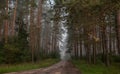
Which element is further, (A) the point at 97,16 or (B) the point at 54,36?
(B) the point at 54,36

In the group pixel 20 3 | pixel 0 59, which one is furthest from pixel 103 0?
pixel 20 3

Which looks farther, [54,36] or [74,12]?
[54,36]

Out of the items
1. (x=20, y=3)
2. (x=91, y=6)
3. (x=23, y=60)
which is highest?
(x=20, y=3)

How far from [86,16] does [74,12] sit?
4.06ft

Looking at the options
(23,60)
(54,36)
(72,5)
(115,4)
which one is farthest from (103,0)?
(54,36)

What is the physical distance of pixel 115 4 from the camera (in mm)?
8023

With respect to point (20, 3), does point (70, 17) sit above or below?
below

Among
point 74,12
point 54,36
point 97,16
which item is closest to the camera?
point 97,16

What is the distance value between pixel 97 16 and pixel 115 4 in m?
1.19

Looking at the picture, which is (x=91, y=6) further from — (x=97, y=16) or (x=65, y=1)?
(x=65, y=1)

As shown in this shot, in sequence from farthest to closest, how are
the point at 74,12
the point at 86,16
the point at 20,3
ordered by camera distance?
the point at 20,3 < the point at 86,16 < the point at 74,12

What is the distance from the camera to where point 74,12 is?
9.80 metres

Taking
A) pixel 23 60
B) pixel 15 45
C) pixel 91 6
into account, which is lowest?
pixel 23 60

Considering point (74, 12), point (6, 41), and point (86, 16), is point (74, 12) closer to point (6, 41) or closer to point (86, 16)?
point (86, 16)
